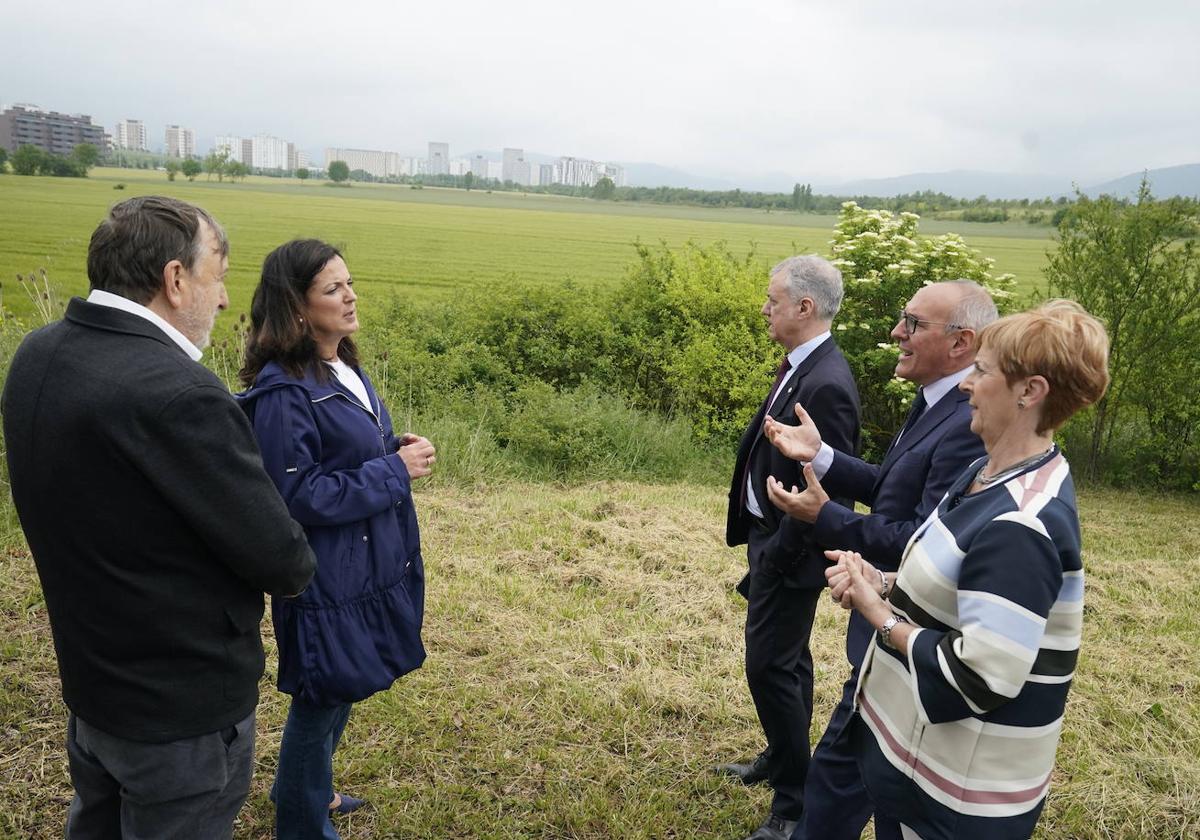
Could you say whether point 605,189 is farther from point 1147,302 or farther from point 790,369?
point 790,369

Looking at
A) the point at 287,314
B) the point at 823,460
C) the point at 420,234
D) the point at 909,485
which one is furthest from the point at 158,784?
the point at 420,234

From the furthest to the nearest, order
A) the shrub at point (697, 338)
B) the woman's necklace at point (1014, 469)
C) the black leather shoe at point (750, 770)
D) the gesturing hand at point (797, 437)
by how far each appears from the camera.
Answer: the shrub at point (697, 338)
the black leather shoe at point (750, 770)
the gesturing hand at point (797, 437)
the woman's necklace at point (1014, 469)

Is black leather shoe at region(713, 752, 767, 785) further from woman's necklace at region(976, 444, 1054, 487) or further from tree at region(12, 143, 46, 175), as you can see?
tree at region(12, 143, 46, 175)

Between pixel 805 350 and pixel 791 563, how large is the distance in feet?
2.83

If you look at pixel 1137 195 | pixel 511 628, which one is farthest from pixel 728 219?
pixel 511 628

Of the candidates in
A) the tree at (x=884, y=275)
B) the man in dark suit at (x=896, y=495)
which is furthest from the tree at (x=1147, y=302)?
the man in dark suit at (x=896, y=495)

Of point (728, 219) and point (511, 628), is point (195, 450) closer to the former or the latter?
point (511, 628)

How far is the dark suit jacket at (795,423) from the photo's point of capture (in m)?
3.05

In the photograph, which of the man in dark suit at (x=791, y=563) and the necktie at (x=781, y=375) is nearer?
the man in dark suit at (x=791, y=563)

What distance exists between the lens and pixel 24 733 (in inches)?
140

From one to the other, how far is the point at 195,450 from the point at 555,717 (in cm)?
263

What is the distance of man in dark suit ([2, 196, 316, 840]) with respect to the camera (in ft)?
5.79

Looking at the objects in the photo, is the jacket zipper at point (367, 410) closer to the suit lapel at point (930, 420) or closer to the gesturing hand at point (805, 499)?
the gesturing hand at point (805, 499)

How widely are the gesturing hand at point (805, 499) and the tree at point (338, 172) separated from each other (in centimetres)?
11242
